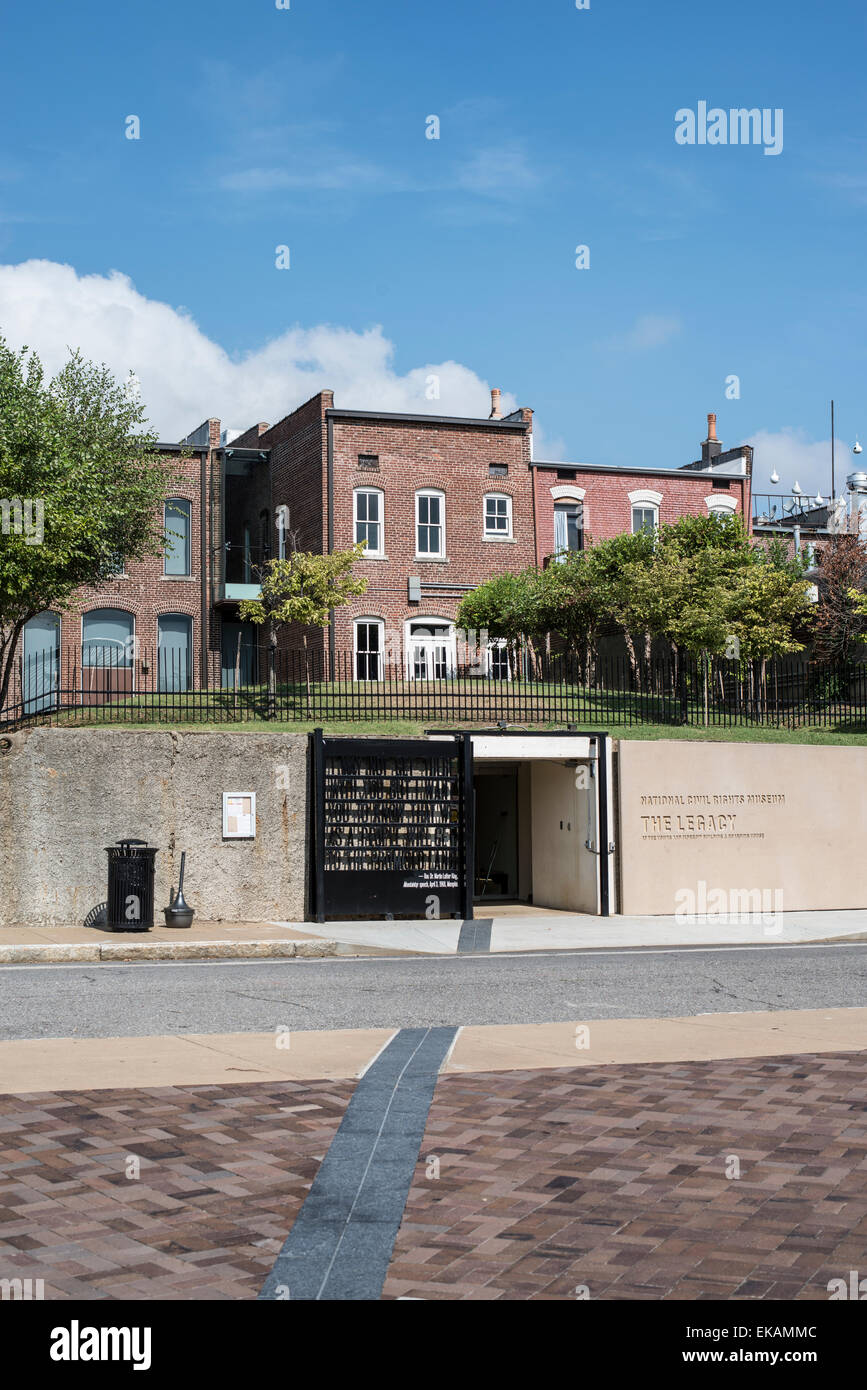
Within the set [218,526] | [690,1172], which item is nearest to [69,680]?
[218,526]

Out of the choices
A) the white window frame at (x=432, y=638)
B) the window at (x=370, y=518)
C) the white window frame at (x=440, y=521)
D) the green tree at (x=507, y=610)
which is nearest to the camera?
the green tree at (x=507, y=610)

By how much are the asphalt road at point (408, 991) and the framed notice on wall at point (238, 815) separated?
3696mm

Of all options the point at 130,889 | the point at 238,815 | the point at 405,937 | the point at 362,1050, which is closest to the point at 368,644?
the point at 238,815

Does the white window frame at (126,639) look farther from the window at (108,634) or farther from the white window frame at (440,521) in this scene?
the white window frame at (440,521)

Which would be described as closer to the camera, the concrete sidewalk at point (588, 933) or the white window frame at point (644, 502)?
the concrete sidewalk at point (588, 933)

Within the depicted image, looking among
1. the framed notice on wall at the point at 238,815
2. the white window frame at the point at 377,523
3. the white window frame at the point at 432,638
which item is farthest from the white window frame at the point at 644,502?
the framed notice on wall at the point at 238,815

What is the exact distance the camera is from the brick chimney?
154 feet

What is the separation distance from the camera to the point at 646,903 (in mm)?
19844

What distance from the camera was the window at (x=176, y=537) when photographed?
3706 centimetres

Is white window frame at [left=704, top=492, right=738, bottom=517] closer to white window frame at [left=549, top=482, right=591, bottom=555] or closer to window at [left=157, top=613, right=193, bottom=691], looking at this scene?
white window frame at [left=549, top=482, right=591, bottom=555]

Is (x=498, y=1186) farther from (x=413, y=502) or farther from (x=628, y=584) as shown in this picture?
(x=413, y=502)

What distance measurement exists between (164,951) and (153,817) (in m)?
3.18

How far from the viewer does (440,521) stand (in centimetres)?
3641
